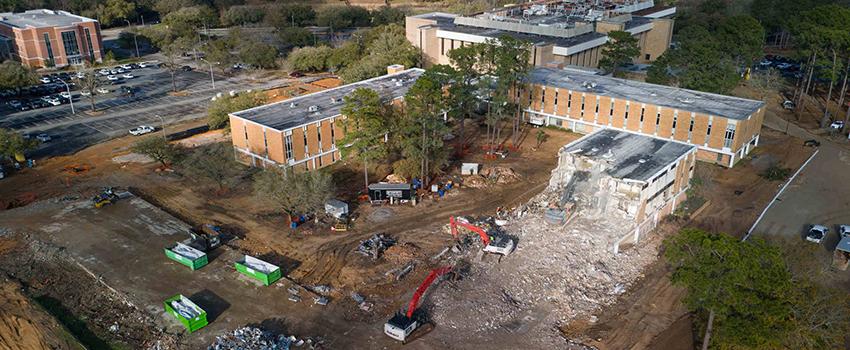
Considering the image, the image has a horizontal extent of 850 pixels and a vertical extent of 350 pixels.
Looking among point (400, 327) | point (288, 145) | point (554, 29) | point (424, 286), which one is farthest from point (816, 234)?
point (554, 29)

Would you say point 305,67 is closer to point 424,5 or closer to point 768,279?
point 424,5

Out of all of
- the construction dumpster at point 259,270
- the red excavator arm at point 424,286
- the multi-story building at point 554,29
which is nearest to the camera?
the red excavator arm at point 424,286

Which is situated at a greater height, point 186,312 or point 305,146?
point 305,146

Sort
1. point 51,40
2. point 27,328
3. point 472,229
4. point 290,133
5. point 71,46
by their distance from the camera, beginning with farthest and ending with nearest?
point 71,46
point 51,40
point 290,133
point 472,229
point 27,328

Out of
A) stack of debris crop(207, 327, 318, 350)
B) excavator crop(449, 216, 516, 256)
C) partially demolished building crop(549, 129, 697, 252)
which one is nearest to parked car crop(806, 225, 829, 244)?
partially demolished building crop(549, 129, 697, 252)

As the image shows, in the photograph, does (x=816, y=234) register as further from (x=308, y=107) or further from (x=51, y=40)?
(x=51, y=40)

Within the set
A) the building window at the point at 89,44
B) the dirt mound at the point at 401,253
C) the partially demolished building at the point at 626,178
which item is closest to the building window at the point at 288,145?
the dirt mound at the point at 401,253

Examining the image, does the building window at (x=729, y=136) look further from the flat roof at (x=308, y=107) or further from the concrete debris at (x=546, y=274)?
the flat roof at (x=308, y=107)

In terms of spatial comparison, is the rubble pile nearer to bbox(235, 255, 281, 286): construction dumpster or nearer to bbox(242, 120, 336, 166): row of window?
bbox(235, 255, 281, 286): construction dumpster
